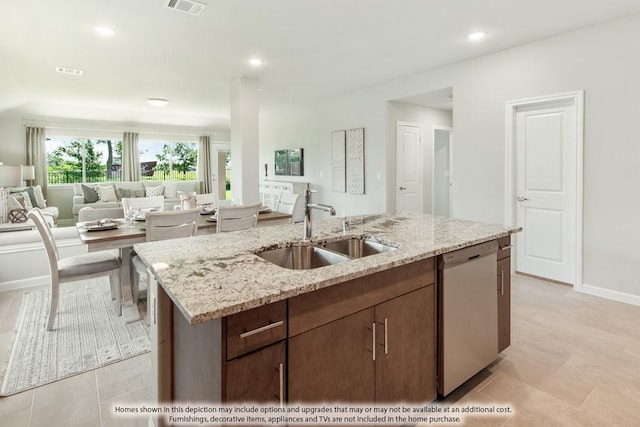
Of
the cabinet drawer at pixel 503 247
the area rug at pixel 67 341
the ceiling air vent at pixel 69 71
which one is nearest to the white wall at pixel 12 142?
the ceiling air vent at pixel 69 71

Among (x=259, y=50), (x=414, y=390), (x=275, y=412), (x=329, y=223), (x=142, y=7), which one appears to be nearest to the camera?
(x=275, y=412)

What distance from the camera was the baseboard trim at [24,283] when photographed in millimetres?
3594

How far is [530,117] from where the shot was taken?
384 centimetres

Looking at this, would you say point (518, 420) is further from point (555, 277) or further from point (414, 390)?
point (555, 277)

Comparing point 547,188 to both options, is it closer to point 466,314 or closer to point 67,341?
point 466,314

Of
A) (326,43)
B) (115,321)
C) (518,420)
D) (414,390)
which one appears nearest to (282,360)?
(414,390)

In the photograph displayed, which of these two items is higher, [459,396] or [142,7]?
[142,7]

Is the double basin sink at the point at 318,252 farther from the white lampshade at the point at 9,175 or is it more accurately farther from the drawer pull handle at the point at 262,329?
the white lampshade at the point at 9,175

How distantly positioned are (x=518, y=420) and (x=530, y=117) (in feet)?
10.7

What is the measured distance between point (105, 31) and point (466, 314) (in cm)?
393

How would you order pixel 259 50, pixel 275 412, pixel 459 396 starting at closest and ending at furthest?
1. pixel 275 412
2. pixel 459 396
3. pixel 259 50

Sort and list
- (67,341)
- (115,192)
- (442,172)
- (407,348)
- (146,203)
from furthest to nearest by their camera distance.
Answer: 1. (115,192)
2. (442,172)
3. (146,203)
4. (67,341)
5. (407,348)

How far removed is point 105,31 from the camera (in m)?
3.36

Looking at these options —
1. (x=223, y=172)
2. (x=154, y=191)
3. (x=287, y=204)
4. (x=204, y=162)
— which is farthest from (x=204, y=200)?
(x=223, y=172)
